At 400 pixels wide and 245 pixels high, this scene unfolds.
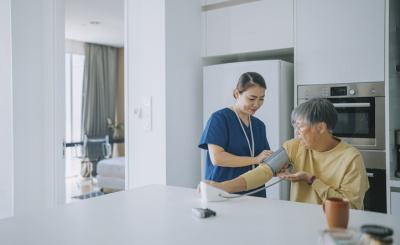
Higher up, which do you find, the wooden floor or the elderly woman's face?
the elderly woman's face

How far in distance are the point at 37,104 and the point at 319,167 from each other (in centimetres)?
210

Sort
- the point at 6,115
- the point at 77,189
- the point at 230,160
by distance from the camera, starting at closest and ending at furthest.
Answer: the point at 230,160
the point at 6,115
the point at 77,189

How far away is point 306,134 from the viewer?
1476mm

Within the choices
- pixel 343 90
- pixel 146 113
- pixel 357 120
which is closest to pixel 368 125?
pixel 357 120

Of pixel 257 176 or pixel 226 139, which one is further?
pixel 226 139

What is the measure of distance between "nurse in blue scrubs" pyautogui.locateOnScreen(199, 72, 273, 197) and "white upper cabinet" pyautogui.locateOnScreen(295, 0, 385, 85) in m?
0.70

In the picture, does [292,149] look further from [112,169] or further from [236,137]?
[112,169]

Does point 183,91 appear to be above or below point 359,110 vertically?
above

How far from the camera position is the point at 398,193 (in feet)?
6.68

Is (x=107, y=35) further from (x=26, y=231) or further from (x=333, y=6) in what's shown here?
(x=26, y=231)

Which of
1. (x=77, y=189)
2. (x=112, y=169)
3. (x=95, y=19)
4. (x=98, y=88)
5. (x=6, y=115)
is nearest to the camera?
(x=6, y=115)

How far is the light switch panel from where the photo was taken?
2.55m

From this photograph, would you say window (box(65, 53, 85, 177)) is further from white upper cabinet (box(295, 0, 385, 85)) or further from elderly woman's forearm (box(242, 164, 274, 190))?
elderly woman's forearm (box(242, 164, 274, 190))

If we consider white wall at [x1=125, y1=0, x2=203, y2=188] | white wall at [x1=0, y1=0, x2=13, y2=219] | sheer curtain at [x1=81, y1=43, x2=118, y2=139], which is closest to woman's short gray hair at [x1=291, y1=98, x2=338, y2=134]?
white wall at [x1=125, y1=0, x2=203, y2=188]
